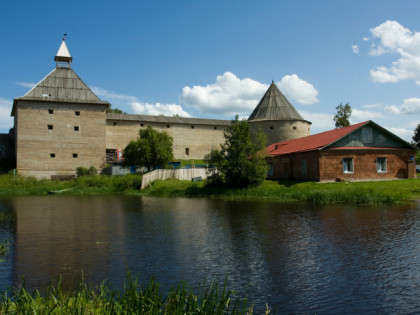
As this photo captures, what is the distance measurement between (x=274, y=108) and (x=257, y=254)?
128ft

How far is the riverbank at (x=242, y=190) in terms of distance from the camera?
62.8ft

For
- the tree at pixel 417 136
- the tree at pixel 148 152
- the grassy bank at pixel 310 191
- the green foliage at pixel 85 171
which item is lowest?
the grassy bank at pixel 310 191

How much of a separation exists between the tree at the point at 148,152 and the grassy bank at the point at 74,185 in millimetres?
2765

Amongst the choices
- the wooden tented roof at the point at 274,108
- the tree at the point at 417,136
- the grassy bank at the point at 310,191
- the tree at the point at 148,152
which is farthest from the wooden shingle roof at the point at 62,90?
the tree at the point at 417,136

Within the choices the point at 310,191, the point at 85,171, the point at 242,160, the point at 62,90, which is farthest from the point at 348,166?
the point at 62,90

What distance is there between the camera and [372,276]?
691 centimetres

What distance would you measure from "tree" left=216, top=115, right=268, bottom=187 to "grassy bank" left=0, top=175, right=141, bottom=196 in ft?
28.8

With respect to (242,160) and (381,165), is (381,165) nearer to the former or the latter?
(381,165)

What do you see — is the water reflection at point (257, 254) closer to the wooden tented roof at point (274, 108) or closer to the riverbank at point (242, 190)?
the riverbank at point (242, 190)

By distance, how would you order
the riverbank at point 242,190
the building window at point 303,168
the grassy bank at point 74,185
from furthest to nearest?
the grassy bank at point 74,185 → the building window at point 303,168 → the riverbank at point 242,190

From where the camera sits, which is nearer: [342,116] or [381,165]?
[381,165]

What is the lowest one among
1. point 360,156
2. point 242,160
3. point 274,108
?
point 242,160

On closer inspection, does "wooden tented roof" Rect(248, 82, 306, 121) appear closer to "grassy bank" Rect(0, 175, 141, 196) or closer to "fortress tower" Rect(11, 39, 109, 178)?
"fortress tower" Rect(11, 39, 109, 178)

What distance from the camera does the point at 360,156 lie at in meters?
24.7
